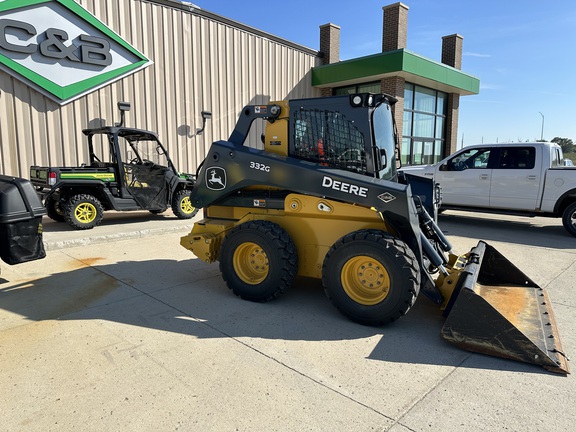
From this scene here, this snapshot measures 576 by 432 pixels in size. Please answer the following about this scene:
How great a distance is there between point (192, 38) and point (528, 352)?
12.4m

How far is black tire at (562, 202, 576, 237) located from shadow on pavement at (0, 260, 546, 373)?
5.84m

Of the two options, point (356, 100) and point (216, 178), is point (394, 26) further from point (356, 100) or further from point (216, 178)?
point (216, 178)

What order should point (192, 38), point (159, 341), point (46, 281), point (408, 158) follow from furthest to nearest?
1. point (408, 158)
2. point (192, 38)
3. point (46, 281)
4. point (159, 341)

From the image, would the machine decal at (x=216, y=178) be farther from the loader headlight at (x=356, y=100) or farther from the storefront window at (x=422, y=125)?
the storefront window at (x=422, y=125)

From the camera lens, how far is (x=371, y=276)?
3793 mm

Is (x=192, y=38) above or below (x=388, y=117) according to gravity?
above

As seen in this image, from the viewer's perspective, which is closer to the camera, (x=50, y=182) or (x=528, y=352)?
(x=528, y=352)

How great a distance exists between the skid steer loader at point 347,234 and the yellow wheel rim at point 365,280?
1cm

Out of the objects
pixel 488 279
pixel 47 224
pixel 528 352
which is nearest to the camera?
pixel 528 352

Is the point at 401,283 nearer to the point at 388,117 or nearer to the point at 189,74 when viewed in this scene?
the point at 388,117

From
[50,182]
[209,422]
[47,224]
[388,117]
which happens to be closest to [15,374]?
[209,422]

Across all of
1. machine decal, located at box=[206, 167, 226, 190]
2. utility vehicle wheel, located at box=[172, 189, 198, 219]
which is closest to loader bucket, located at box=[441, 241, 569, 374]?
machine decal, located at box=[206, 167, 226, 190]

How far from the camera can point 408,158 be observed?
17078 mm

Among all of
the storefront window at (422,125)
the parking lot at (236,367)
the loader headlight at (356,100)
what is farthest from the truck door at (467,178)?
the loader headlight at (356,100)
